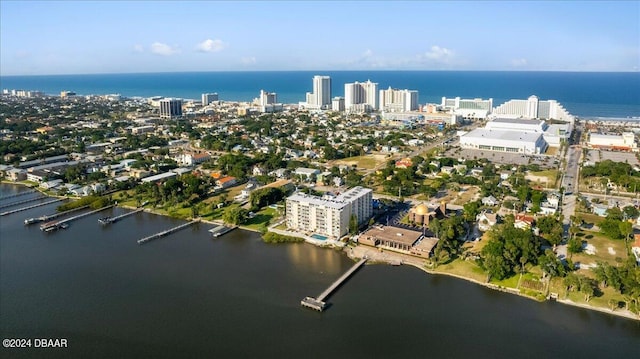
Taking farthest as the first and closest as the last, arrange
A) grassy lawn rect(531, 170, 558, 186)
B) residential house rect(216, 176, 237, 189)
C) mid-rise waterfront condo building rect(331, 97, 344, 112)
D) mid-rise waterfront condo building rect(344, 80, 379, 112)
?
mid-rise waterfront condo building rect(344, 80, 379, 112) < mid-rise waterfront condo building rect(331, 97, 344, 112) < grassy lawn rect(531, 170, 558, 186) < residential house rect(216, 176, 237, 189)

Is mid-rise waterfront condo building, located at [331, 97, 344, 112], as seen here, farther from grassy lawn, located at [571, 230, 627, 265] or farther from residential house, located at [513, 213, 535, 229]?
grassy lawn, located at [571, 230, 627, 265]

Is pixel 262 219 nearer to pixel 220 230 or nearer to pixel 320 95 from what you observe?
pixel 220 230

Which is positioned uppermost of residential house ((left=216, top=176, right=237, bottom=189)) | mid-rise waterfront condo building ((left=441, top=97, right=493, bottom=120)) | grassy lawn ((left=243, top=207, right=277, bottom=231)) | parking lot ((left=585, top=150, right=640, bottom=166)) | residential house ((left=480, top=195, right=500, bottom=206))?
mid-rise waterfront condo building ((left=441, top=97, right=493, bottom=120))

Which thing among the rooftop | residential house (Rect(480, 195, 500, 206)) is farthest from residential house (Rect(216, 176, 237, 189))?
residential house (Rect(480, 195, 500, 206))

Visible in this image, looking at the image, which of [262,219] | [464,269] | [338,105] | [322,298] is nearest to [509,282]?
[464,269]

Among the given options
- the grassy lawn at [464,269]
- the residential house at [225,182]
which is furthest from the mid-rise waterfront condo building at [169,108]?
the grassy lawn at [464,269]

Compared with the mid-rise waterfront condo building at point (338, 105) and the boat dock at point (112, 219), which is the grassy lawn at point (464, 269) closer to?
the boat dock at point (112, 219)
